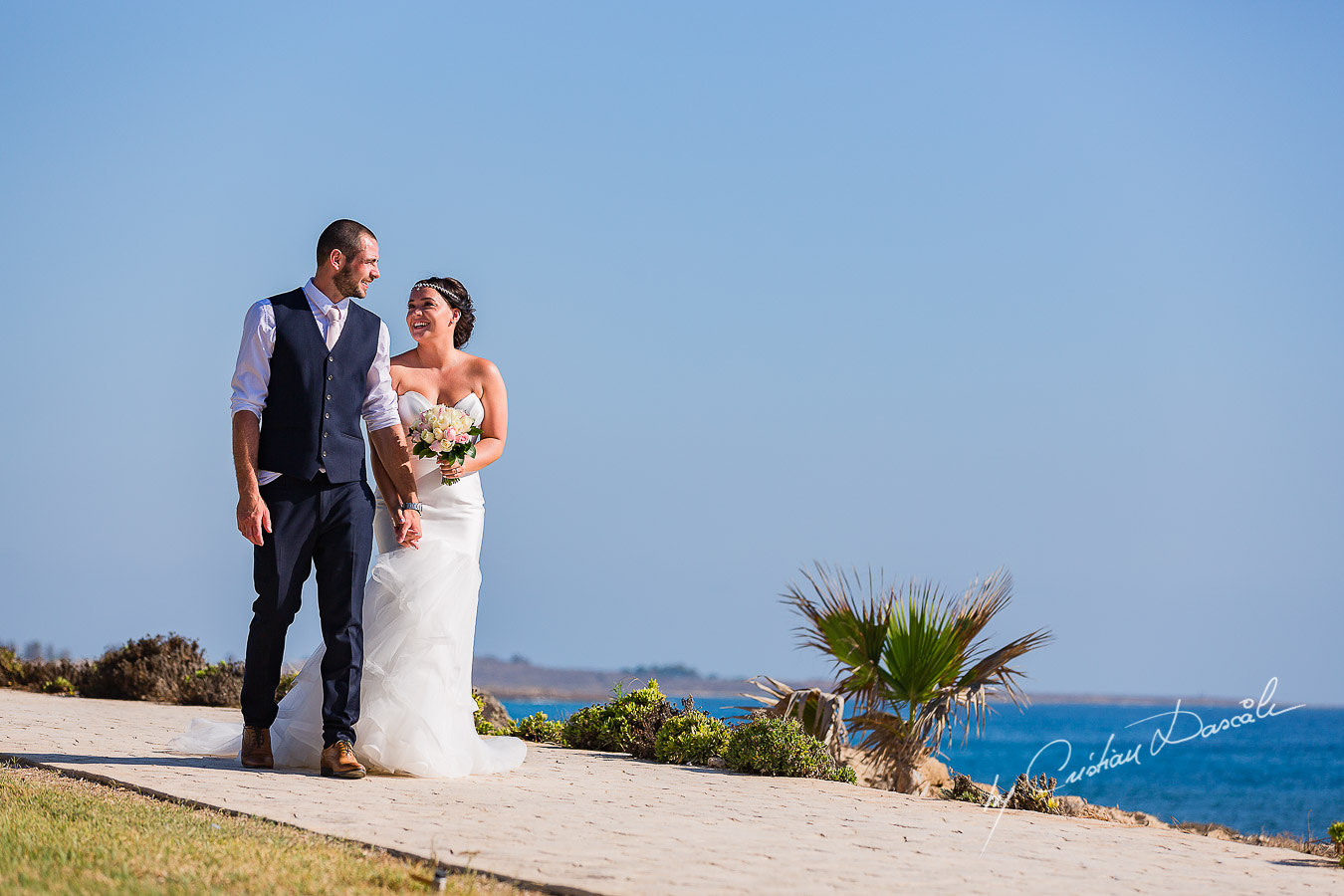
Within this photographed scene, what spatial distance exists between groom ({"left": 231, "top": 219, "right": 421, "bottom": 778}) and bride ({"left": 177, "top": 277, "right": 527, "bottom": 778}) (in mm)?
176

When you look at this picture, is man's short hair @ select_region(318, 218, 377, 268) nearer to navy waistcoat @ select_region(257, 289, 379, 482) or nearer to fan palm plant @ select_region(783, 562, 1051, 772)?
navy waistcoat @ select_region(257, 289, 379, 482)

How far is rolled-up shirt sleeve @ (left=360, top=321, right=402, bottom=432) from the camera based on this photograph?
6.63 meters

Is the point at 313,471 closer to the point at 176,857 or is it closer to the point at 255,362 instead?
the point at 255,362

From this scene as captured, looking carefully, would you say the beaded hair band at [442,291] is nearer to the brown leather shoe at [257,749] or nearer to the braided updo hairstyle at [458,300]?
the braided updo hairstyle at [458,300]

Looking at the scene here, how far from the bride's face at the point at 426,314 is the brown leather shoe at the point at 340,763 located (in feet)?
8.07

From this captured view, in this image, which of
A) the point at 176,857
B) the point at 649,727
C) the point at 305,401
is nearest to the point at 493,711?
the point at 649,727

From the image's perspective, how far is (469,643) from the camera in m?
6.97

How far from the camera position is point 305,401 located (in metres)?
6.16

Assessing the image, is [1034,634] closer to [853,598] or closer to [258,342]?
[853,598]

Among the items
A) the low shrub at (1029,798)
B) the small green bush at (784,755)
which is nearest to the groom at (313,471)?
the small green bush at (784,755)

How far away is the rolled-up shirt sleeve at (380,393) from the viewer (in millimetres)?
6633

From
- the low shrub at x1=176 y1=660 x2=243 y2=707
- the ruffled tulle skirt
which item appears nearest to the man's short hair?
the ruffled tulle skirt

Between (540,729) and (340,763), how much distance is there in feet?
13.9

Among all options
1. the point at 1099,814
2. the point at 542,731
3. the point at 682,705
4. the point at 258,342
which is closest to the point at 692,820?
the point at 258,342
